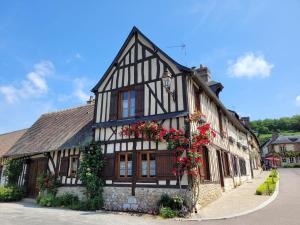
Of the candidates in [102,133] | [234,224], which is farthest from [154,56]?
[234,224]

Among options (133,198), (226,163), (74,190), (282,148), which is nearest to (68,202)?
(74,190)

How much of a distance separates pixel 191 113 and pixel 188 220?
11.1 ft

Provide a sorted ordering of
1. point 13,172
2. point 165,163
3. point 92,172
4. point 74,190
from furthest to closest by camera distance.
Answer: point 13,172, point 74,190, point 92,172, point 165,163

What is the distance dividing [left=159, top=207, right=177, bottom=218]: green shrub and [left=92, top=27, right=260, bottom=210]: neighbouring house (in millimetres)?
600

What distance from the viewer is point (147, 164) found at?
7.93 meters

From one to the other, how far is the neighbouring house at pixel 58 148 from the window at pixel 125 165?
67.9 inches

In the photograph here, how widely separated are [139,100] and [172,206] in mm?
4002

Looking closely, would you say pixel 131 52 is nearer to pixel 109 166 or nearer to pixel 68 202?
pixel 109 166

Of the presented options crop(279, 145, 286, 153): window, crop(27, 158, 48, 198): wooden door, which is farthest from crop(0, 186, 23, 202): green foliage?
crop(279, 145, 286, 153): window

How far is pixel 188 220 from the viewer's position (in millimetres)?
5988

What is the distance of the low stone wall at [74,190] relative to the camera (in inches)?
349

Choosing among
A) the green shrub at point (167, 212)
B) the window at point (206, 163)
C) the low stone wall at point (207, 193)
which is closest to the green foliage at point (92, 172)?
the green shrub at point (167, 212)

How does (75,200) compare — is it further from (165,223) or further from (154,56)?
(154,56)

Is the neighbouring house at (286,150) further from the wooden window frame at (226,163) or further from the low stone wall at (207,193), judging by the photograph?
the low stone wall at (207,193)
